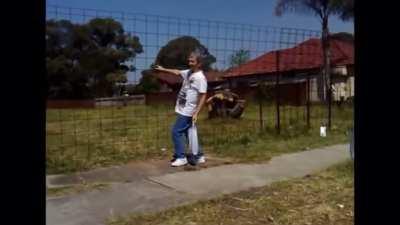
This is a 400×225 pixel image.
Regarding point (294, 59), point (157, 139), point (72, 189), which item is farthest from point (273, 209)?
point (294, 59)

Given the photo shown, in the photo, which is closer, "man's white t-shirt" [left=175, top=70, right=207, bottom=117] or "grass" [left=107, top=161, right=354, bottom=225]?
"grass" [left=107, top=161, right=354, bottom=225]

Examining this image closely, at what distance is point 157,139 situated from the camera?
9.96 meters

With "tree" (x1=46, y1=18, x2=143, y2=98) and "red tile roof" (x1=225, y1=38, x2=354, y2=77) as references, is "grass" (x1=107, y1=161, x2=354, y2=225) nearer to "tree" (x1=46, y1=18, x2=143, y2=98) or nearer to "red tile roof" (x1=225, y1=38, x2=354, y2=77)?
"tree" (x1=46, y1=18, x2=143, y2=98)

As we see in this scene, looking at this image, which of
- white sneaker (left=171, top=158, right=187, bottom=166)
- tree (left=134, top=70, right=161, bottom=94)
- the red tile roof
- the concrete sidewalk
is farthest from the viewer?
the red tile roof

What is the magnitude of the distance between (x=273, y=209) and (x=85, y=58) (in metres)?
21.8

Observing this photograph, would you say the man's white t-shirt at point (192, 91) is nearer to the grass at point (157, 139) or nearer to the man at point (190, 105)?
the man at point (190, 105)

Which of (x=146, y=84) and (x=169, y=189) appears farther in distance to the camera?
(x=146, y=84)

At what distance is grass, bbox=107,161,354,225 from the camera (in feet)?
13.4

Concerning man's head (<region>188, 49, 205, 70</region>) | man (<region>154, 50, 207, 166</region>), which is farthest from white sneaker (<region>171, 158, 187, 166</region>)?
man's head (<region>188, 49, 205, 70</region>)

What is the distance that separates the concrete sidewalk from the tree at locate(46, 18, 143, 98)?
1.03 metres

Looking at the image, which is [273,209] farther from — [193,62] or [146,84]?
[146,84]
